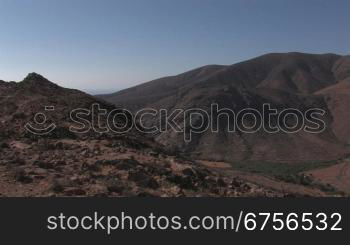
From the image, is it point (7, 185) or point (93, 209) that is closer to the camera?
point (93, 209)

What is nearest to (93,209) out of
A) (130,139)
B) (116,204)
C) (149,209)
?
(116,204)

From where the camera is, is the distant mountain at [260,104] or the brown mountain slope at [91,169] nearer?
the brown mountain slope at [91,169]

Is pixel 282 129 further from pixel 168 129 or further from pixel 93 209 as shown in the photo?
pixel 93 209

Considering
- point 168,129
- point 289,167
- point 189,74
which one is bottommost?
point 289,167

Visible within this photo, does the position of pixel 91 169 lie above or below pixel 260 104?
below

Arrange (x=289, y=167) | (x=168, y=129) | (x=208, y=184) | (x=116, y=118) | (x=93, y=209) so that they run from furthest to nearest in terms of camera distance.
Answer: (x=168, y=129) → (x=289, y=167) → (x=116, y=118) → (x=208, y=184) → (x=93, y=209)

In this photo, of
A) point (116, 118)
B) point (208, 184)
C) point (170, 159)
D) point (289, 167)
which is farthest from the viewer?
point (289, 167)

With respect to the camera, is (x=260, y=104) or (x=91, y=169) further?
(x=260, y=104)

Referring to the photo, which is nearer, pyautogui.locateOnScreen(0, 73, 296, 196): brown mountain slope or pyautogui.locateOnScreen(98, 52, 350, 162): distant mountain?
pyautogui.locateOnScreen(0, 73, 296, 196): brown mountain slope
